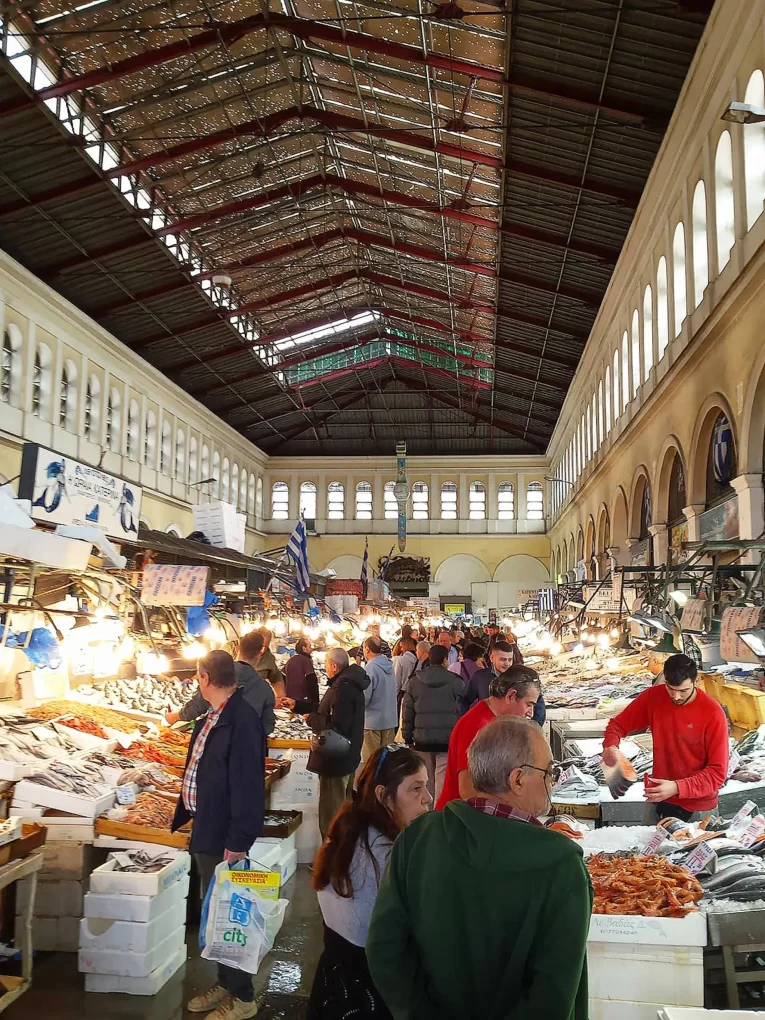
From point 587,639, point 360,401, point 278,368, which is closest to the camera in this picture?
point 587,639

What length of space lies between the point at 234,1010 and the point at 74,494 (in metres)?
3.65

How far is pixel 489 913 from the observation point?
204 cm

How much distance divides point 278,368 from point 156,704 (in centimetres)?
2365

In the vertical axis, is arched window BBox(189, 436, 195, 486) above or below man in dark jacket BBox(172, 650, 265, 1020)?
above

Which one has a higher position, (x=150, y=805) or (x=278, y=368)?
(x=278, y=368)

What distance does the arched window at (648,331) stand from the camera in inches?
601

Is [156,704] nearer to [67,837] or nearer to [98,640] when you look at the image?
[98,640]

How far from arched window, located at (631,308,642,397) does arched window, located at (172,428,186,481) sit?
1687 cm

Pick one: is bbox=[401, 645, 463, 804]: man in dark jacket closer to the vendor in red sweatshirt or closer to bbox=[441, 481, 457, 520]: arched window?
the vendor in red sweatshirt

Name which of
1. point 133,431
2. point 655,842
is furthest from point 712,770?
point 133,431

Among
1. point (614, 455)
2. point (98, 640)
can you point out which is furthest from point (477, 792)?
point (614, 455)

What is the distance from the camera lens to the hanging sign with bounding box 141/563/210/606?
292 inches

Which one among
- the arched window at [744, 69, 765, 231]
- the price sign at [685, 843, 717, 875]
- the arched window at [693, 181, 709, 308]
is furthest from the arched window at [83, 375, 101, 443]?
the price sign at [685, 843, 717, 875]

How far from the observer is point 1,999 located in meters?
4.31
